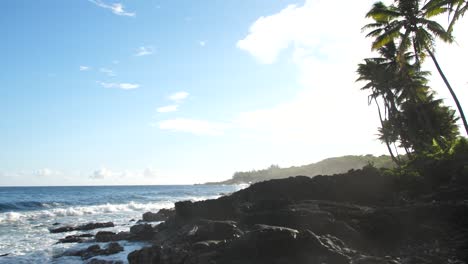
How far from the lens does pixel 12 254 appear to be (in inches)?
627

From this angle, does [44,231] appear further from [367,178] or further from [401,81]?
[401,81]

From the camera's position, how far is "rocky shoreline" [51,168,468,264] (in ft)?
37.3

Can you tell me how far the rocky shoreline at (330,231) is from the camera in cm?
1138

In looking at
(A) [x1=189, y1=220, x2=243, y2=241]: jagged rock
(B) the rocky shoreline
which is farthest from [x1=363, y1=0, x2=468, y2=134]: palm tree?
(A) [x1=189, y1=220, x2=243, y2=241]: jagged rock

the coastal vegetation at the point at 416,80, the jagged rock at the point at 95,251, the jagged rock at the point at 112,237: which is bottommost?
the jagged rock at the point at 95,251

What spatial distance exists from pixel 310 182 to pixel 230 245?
10.5m

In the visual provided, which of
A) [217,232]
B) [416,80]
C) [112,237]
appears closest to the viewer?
[217,232]

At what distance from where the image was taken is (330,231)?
44.1ft

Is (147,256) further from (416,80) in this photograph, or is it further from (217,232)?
(416,80)

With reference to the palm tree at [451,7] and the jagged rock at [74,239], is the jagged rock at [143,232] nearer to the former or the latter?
the jagged rock at [74,239]

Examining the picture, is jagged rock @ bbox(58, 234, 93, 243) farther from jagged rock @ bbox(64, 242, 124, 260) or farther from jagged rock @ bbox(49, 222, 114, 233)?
jagged rock @ bbox(49, 222, 114, 233)

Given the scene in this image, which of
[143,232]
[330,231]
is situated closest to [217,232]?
[330,231]

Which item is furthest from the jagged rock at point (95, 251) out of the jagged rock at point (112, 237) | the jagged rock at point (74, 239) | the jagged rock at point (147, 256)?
the jagged rock at point (74, 239)

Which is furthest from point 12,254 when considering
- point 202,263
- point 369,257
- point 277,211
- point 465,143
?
point 465,143
